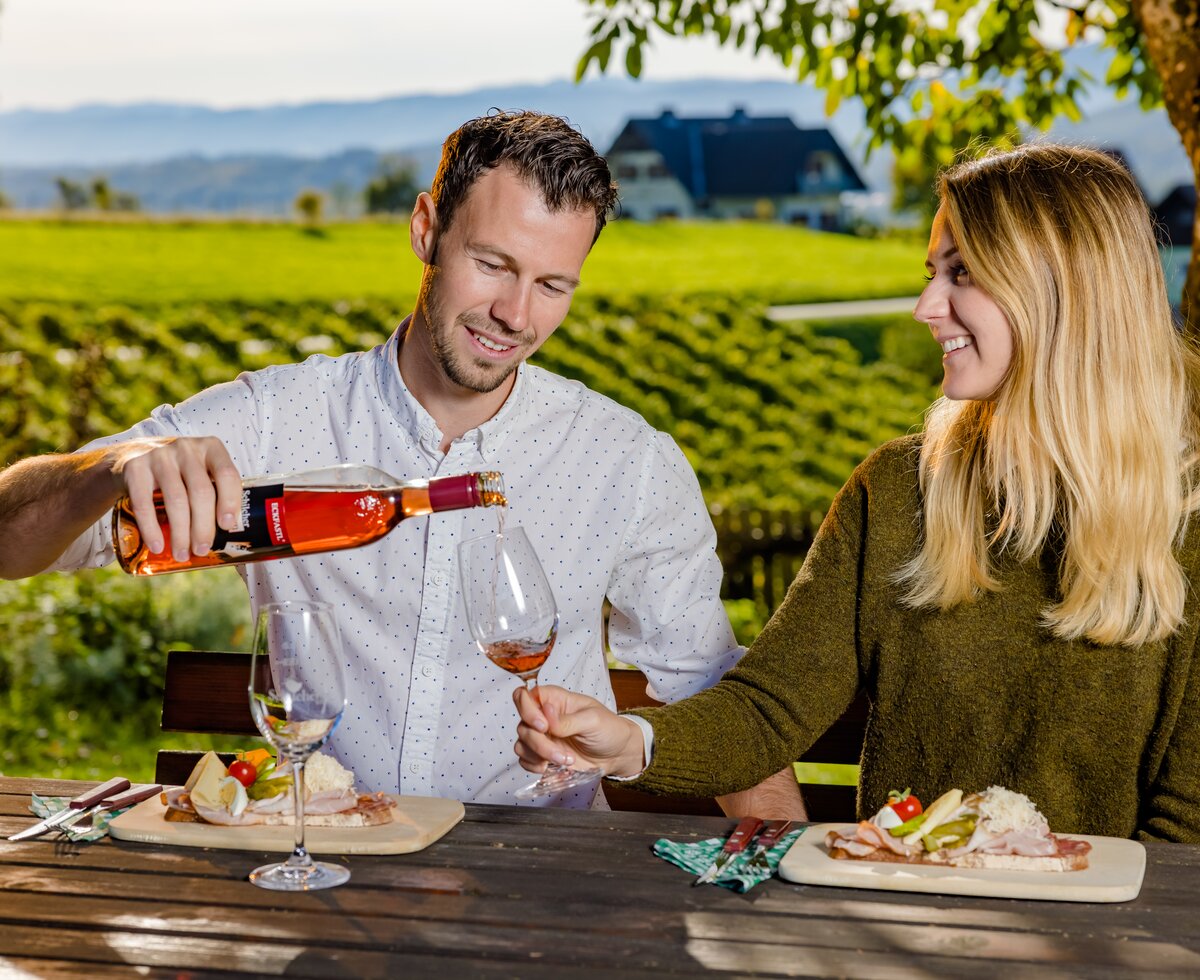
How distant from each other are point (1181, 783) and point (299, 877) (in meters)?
1.36

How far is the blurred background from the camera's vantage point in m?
12.5

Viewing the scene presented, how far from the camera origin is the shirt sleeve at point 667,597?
2.65 metres

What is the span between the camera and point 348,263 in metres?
14.5

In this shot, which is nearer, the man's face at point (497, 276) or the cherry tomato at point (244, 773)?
the cherry tomato at point (244, 773)

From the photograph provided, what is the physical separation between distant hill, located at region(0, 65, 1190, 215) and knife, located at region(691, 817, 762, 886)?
12.7m

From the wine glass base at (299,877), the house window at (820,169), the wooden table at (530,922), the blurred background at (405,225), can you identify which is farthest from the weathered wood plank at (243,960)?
the house window at (820,169)

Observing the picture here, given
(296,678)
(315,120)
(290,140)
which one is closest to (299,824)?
(296,678)

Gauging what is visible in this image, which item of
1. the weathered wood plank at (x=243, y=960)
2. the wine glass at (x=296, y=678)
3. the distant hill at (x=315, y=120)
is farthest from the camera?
the distant hill at (x=315, y=120)

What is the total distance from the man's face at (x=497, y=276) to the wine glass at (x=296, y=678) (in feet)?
2.80

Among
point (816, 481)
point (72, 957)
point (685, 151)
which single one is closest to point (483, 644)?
point (72, 957)

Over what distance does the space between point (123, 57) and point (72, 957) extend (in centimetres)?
1672

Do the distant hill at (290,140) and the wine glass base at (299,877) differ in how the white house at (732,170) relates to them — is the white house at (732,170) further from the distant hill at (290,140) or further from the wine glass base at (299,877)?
the wine glass base at (299,877)

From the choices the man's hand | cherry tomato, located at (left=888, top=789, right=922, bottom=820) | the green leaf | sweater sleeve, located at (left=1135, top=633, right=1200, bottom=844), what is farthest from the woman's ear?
the green leaf

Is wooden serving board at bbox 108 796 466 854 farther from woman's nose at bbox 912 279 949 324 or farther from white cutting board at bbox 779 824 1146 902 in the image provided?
woman's nose at bbox 912 279 949 324
